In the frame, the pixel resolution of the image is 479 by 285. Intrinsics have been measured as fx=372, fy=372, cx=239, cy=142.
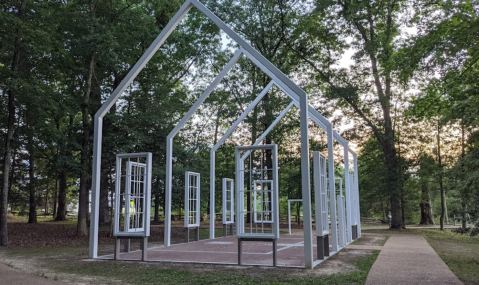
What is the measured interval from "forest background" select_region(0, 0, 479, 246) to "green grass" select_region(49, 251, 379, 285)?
3.55 metres

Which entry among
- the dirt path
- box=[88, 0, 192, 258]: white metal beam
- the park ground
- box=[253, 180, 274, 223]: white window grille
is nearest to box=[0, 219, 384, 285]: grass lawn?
the park ground

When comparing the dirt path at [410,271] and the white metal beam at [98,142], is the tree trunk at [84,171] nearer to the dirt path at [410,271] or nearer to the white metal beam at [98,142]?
the white metal beam at [98,142]

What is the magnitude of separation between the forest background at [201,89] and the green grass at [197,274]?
355cm

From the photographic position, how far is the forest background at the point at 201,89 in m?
10.6

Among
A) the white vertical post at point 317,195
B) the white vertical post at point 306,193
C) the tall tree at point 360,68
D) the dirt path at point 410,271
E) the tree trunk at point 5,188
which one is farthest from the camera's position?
the tall tree at point 360,68

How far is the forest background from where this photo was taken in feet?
34.7

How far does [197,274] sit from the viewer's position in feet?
17.9

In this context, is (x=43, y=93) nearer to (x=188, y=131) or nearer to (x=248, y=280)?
(x=248, y=280)

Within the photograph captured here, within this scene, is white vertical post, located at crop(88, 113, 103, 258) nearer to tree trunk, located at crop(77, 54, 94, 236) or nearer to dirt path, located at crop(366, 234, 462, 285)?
tree trunk, located at crop(77, 54, 94, 236)

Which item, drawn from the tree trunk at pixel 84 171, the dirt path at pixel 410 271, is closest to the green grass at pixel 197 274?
the dirt path at pixel 410 271

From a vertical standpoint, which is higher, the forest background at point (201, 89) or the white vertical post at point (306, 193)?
the forest background at point (201, 89)

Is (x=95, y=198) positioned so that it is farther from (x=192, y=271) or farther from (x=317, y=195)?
(x=317, y=195)

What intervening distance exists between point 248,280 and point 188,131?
61.7ft

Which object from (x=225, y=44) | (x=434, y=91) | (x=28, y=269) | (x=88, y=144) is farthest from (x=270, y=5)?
(x=28, y=269)
